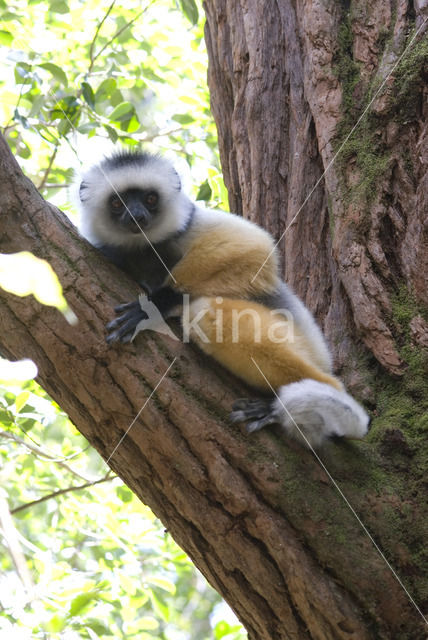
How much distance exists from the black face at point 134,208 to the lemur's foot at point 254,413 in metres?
1.77

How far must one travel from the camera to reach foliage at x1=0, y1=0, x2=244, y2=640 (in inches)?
175

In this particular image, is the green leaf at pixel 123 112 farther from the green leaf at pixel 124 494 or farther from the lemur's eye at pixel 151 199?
the green leaf at pixel 124 494

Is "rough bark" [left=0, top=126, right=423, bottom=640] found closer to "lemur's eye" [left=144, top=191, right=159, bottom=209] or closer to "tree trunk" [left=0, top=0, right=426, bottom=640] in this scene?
"tree trunk" [left=0, top=0, right=426, bottom=640]

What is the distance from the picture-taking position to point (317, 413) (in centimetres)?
292

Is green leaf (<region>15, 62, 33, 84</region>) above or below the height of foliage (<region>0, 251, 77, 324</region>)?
above

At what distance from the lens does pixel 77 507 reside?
5.74m

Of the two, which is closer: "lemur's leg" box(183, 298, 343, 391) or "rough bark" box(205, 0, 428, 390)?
"lemur's leg" box(183, 298, 343, 391)

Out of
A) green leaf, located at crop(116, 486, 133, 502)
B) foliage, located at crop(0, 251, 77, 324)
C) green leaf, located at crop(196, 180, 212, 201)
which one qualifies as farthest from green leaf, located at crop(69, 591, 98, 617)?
green leaf, located at crop(196, 180, 212, 201)

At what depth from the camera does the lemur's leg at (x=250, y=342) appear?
3145 mm

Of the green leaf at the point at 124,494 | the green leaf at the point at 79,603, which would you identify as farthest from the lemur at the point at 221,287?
the green leaf at the point at 124,494

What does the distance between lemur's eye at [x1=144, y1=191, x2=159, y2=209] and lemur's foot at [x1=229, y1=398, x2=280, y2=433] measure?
2.09m

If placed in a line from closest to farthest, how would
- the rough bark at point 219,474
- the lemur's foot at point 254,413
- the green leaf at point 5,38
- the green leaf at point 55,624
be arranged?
1. the rough bark at point 219,474
2. the lemur's foot at point 254,413
3. the green leaf at point 55,624
4. the green leaf at point 5,38

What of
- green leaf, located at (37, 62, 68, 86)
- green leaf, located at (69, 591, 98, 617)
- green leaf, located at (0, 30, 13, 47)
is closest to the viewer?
green leaf, located at (69, 591, 98, 617)

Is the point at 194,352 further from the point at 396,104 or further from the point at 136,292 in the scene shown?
the point at 396,104
